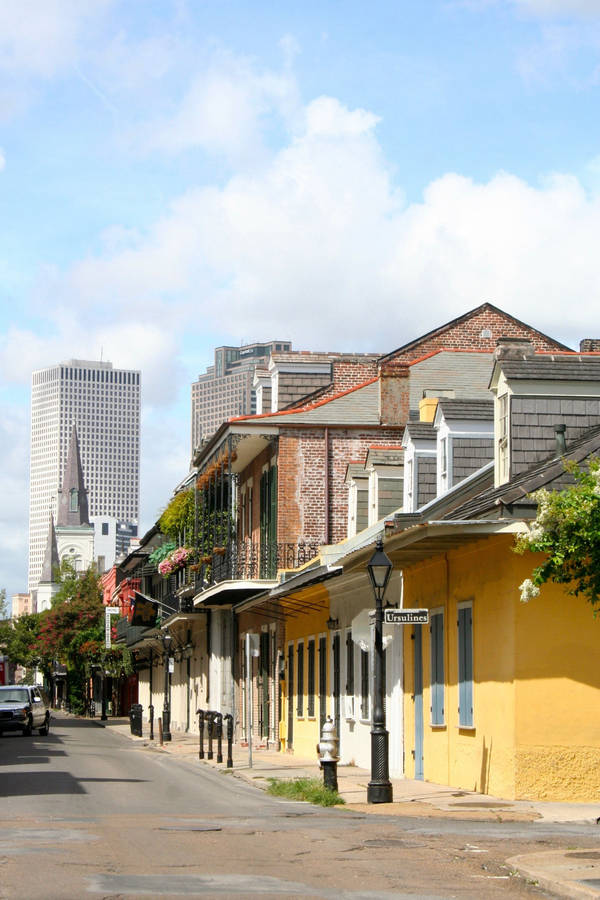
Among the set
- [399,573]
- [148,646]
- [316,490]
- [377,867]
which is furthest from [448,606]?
[148,646]

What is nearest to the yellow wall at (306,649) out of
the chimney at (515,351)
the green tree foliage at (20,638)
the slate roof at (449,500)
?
the slate roof at (449,500)

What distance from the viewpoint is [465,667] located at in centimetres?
1880

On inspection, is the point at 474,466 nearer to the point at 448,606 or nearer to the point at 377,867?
the point at 448,606

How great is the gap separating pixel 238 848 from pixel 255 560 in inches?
860

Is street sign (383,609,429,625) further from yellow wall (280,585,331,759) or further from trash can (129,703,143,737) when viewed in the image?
trash can (129,703,143,737)

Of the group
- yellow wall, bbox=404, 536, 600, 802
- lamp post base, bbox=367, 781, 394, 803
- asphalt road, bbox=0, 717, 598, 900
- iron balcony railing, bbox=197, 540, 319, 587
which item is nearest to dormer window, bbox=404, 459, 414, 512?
asphalt road, bbox=0, 717, 598, 900

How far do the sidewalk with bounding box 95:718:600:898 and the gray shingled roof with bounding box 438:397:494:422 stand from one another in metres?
5.88

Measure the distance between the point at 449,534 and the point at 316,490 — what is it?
16589 mm

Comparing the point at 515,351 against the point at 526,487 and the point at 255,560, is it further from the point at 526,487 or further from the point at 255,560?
the point at 255,560

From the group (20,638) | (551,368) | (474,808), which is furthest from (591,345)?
(20,638)

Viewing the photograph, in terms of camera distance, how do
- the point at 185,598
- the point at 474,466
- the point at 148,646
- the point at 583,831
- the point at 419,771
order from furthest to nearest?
the point at 148,646, the point at 185,598, the point at 474,466, the point at 419,771, the point at 583,831

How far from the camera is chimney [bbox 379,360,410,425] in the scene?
33.0 metres

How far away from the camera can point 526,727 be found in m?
16.8

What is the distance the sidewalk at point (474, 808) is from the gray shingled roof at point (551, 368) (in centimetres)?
569
